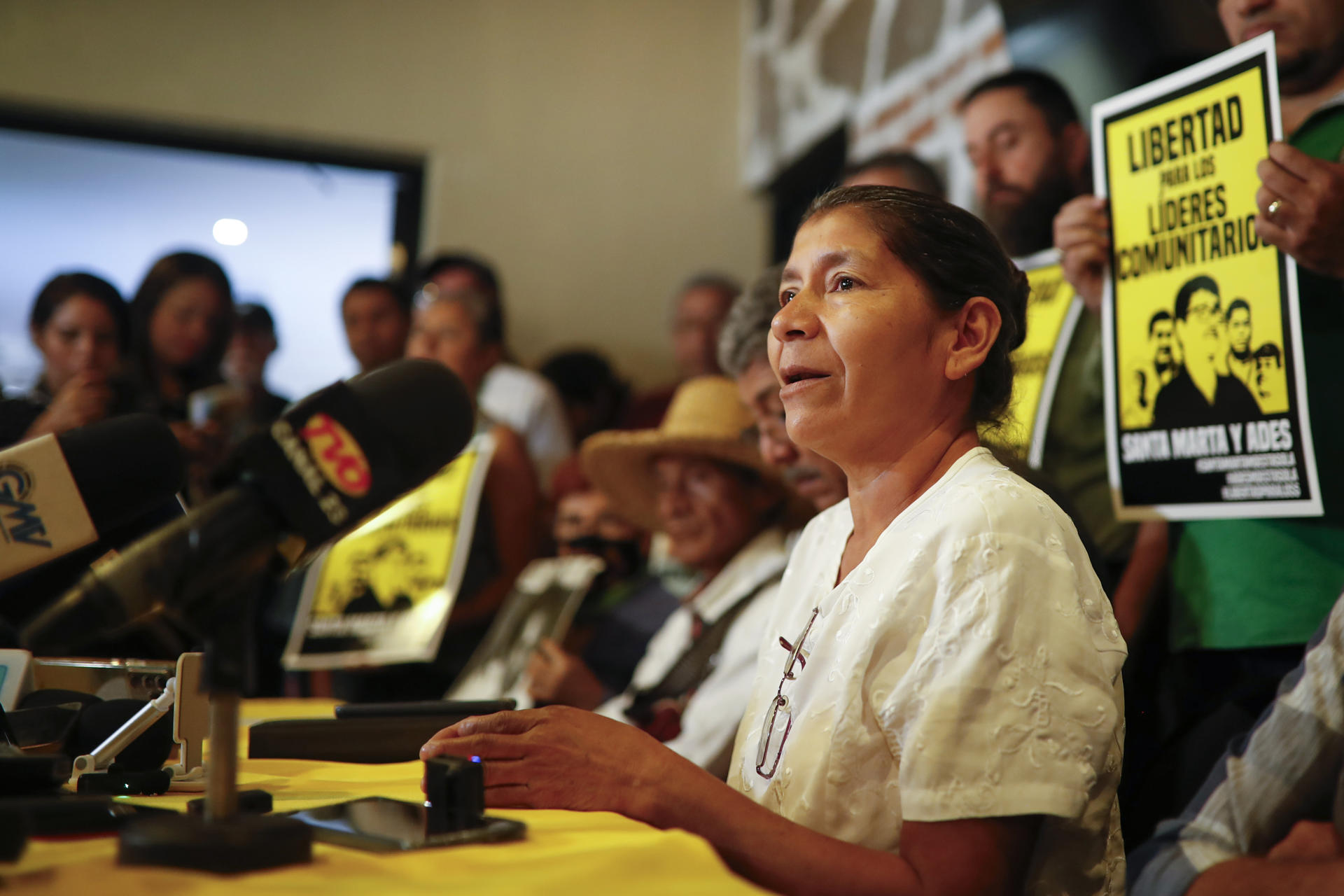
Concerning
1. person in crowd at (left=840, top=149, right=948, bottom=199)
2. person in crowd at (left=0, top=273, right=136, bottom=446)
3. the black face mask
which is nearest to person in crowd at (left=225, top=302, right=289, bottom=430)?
person in crowd at (left=0, top=273, right=136, bottom=446)

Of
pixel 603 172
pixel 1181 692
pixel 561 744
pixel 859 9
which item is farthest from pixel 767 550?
pixel 603 172

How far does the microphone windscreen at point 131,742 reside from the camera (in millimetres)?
1187

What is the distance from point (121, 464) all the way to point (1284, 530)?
5.24ft

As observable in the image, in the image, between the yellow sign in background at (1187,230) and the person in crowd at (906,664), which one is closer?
the person in crowd at (906,664)

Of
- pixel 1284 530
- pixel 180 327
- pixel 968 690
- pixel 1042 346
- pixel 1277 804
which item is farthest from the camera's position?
pixel 180 327

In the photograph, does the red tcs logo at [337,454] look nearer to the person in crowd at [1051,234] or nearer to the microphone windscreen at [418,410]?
the microphone windscreen at [418,410]

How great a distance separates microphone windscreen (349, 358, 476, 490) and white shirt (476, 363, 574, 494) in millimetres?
3133

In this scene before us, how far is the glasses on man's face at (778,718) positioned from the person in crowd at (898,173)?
173 cm

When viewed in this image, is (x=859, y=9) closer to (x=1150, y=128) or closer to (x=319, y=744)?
(x=1150, y=128)

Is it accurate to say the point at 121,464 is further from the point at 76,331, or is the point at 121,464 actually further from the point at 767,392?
the point at 76,331

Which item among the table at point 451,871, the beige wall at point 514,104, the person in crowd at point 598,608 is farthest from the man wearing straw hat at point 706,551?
the beige wall at point 514,104

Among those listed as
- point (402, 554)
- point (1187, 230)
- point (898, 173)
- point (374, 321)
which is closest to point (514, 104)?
point (374, 321)

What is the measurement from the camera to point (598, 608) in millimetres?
3211

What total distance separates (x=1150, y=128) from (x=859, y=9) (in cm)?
281
